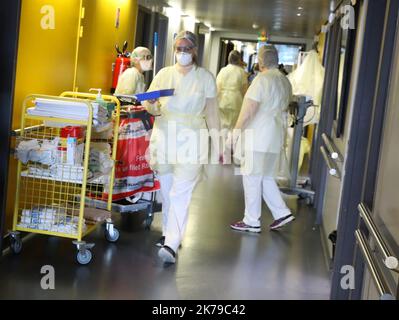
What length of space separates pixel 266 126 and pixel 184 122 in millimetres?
1435

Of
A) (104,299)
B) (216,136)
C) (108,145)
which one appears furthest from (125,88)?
(104,299)

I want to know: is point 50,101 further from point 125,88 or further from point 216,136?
point 125,88

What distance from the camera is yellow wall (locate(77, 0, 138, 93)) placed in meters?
6.12

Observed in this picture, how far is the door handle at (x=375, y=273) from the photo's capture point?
2371mm

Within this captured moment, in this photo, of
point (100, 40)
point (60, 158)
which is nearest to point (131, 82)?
point (100, 40)

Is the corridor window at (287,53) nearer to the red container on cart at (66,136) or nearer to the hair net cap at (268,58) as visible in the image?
the hair net cap at (268,58)

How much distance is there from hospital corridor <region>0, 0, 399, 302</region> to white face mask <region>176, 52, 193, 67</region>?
3 centimetres

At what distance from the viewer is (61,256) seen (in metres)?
4.66

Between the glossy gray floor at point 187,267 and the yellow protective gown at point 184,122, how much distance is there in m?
0.70

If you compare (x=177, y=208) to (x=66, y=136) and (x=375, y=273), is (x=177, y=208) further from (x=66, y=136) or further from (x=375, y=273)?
(x=375, y=273)

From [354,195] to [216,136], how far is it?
1.41m

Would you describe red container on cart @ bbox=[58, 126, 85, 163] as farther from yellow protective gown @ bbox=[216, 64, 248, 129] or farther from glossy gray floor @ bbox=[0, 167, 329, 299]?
yellow protective gown @ bbox=[216, 64, 248, 129]

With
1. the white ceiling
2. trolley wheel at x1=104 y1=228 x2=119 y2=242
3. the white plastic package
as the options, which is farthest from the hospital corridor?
the white ceiling

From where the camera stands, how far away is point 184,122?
4.69 meters
